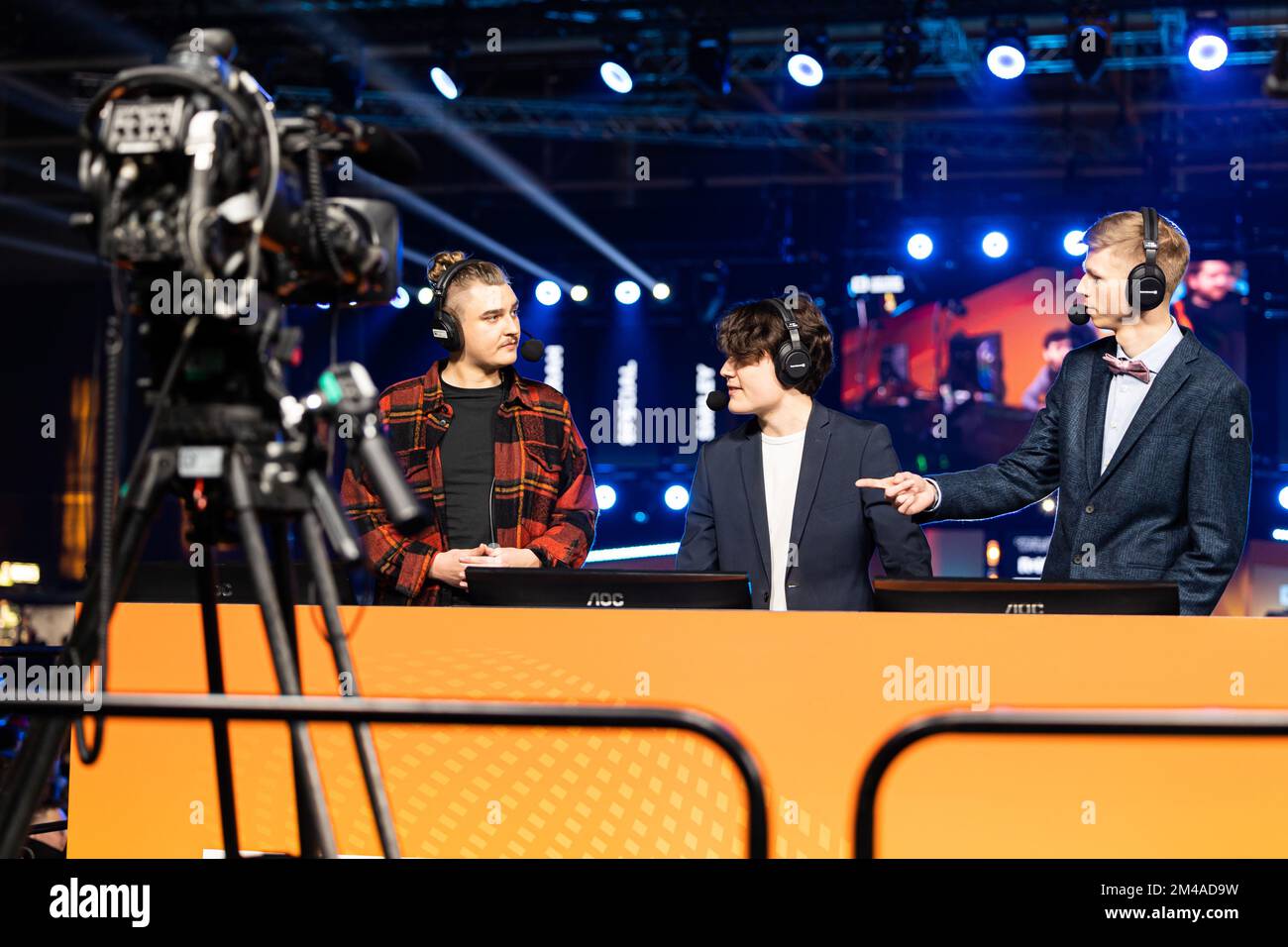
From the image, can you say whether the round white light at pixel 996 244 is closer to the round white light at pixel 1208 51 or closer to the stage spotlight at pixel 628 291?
the round white light at pixel 1208 51

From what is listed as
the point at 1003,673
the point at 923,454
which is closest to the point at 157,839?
the point at 1003,673

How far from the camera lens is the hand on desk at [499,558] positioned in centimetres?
310

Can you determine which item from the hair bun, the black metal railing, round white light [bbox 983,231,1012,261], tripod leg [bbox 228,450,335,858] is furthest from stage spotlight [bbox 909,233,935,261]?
tripod leg [bbox 228,450,335,858]

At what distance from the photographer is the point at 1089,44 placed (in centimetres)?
665

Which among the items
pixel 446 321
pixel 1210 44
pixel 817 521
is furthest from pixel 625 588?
pixel 1210 44

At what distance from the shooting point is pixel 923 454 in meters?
9.49

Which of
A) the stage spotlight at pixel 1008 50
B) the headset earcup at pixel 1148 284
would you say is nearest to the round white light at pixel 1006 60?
the stage spotlight at pixel 1008 50

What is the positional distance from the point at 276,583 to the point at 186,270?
1.72ft

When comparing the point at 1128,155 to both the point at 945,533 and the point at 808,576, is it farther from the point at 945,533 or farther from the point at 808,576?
the point at 808,576

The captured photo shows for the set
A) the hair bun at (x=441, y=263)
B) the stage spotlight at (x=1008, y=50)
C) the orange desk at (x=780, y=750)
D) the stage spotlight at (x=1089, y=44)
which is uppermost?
the stage spotlight at (x=1008, y=50)

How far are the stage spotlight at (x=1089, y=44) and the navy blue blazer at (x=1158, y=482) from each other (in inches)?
166

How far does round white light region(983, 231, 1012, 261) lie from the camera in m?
9.42

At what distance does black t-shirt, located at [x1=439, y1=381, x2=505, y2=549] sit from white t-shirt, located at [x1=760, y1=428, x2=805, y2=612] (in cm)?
75

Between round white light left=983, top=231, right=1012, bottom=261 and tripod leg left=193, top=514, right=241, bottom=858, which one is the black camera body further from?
round white light left=983, top=231, right=1012, bottom=261
